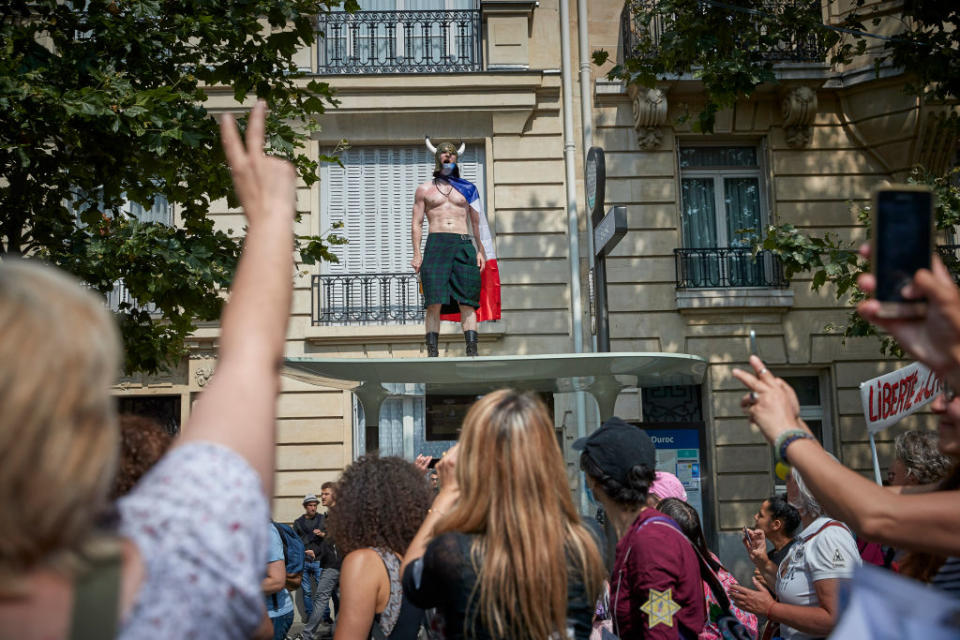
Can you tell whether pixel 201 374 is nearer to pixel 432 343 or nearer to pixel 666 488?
pixel 432 343

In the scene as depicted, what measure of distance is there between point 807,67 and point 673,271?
376 centimetres

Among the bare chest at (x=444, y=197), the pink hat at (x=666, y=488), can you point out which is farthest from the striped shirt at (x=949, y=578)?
the bare chest at (x=444, y=197)

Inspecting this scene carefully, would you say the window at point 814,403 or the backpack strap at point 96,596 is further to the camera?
the window at point 814,403

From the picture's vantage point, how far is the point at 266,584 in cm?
494

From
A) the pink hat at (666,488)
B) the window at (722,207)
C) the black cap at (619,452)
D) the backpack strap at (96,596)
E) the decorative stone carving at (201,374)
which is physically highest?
the window at (722,207)

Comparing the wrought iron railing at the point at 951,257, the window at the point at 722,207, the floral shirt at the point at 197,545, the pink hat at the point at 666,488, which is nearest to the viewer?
the floral shirt at the point at 197,545

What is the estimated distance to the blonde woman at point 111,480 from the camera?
3.27 feet

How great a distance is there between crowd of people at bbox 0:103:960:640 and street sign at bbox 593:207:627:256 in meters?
3.44

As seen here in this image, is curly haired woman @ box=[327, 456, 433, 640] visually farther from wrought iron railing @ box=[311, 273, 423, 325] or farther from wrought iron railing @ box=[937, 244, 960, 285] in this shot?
wrought iron railing @ box=[311, 273, 423, 325]

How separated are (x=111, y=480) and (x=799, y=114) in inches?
586

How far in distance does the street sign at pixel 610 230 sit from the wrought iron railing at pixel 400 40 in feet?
24.6

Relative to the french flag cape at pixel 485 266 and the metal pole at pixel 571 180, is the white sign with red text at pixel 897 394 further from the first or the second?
the metal pole at pixel 571 180

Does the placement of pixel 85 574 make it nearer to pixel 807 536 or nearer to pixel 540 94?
pixel 807 536

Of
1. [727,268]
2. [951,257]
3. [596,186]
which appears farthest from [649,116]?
[596,186]
